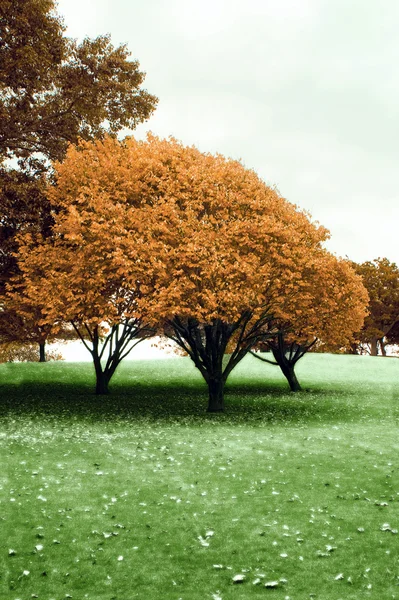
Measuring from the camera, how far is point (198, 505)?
13672 mm

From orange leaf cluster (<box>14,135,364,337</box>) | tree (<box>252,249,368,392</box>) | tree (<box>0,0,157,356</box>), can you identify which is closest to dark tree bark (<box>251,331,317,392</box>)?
tree (<box>252,249,368,392</box>)

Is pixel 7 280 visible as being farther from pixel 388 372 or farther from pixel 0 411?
pixel 388 372

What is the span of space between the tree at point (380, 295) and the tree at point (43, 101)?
59.1 metres

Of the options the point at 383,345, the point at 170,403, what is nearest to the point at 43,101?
the point at 170,403

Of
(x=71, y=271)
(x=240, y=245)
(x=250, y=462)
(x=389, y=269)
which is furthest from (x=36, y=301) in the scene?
(x=389, y=269)

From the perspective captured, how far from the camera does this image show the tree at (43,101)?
28500 mm

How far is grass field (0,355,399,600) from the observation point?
9.82 meters

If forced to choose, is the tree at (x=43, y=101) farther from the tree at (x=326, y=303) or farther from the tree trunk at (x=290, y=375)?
the tree trunk at (x=290, y=375)

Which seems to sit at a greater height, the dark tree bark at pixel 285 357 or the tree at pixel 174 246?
the tree at pixel 174 246

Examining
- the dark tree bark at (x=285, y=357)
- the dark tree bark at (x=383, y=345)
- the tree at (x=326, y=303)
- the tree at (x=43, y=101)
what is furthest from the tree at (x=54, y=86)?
the dark tree bark at (x=383, y=345)

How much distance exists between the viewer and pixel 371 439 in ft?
73.4

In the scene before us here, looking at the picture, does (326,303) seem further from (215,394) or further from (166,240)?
(166,240)

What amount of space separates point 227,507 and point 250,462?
4.65 meters

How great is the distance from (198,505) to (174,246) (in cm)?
1499
